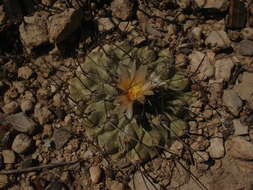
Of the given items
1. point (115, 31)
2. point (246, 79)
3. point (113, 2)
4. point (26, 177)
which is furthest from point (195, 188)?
point (113, 2)

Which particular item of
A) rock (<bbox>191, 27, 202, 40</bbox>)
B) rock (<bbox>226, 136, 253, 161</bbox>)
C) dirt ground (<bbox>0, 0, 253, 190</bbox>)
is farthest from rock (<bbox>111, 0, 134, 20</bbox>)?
rock (<bbox>226, 136, 253, 161</bbox>)

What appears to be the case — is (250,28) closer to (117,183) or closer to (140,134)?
(140,134)

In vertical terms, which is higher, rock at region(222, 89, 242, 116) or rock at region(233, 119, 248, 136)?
rock at region(222, 89, 242, 116)

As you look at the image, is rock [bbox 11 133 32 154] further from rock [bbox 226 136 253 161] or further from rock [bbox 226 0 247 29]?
rock [bbox 226 0 247 29]

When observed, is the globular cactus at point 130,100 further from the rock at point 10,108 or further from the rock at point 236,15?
the rock at point 236,15

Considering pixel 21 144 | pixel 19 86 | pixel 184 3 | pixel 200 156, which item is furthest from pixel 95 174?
pixel 184 3

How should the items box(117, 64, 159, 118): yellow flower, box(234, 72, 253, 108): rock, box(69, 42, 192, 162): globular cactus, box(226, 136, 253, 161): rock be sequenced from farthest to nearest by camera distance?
box(234, 72, 253, 108): rock → box(226, 136, 253, 161): rock → box(69, 42, 192, 162): globular cactus → box(117, 64, 159, 118): yellow flower
